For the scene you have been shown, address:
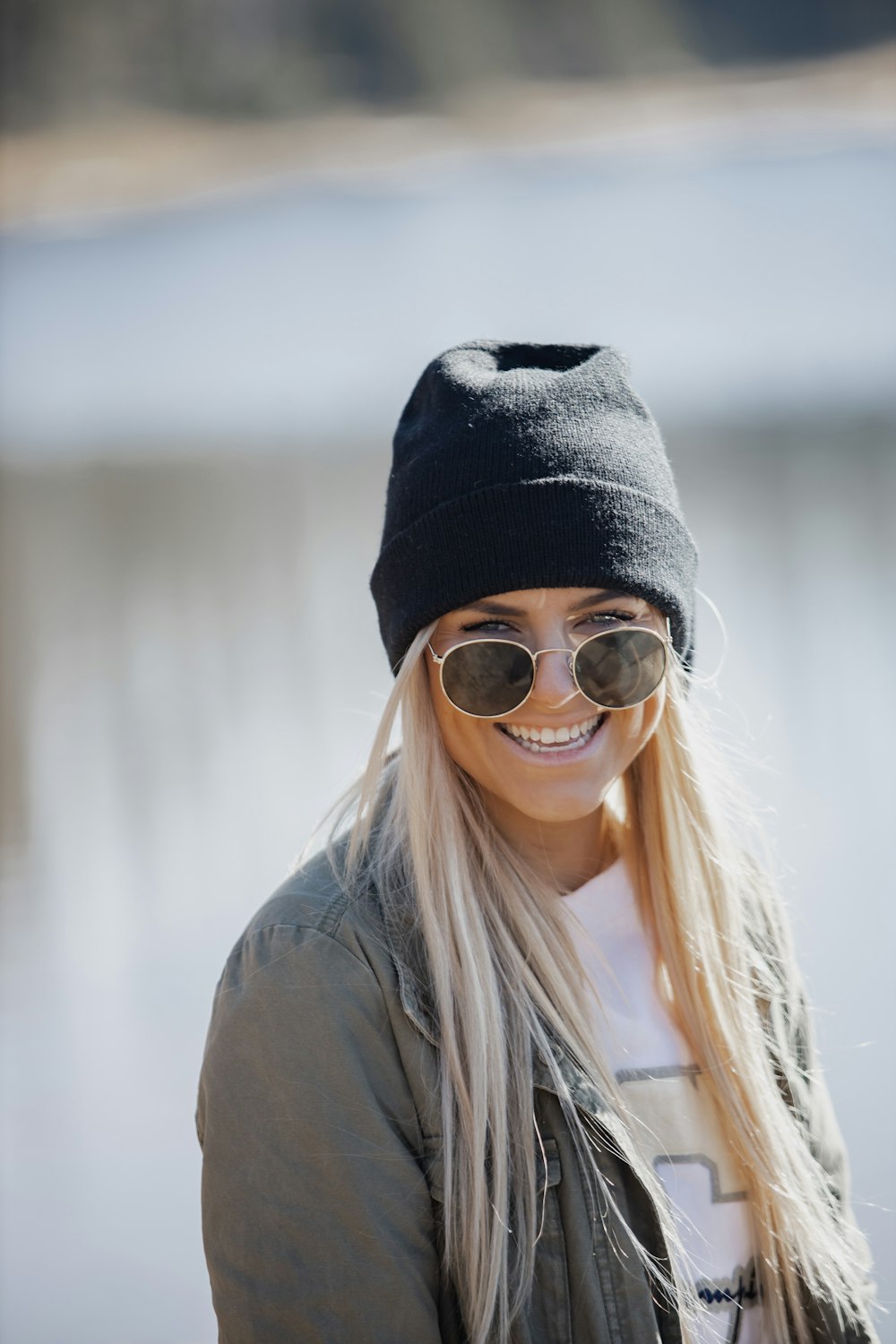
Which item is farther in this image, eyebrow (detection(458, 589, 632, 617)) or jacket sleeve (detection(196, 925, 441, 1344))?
eyebrow (detection(458, 589, 632, 617))

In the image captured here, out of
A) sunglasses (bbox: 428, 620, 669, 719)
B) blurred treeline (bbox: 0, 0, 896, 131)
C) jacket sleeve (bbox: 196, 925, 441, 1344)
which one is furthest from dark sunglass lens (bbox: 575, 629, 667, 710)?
blurred treeline (bbox: 0, 0, 896, 131)


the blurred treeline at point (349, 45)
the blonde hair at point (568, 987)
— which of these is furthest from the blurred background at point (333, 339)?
the blonde hair at point (568, 987)

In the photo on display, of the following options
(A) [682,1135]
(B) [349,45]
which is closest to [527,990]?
(A) [682,1135]

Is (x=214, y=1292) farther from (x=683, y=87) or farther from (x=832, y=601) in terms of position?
(x=683, y=87)

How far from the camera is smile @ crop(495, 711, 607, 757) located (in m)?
1.68

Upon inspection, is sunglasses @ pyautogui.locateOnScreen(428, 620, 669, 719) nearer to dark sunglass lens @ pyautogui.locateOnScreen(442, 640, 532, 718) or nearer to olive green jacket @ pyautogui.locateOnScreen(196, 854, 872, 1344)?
dark sunglass lens @ pyautogui.locateOnScreen(442, 640, 532, 718)

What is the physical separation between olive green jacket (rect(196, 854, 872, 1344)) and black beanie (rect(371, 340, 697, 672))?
0.41 m

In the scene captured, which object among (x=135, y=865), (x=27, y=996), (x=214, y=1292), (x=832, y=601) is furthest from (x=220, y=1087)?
(x=832, y=601)

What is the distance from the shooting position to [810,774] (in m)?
4.36

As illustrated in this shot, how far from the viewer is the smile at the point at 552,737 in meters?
1.68

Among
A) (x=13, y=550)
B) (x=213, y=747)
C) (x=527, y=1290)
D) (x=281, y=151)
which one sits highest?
(x=281, y=151)

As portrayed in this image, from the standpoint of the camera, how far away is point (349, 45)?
895cm

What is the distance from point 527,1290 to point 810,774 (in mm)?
3091

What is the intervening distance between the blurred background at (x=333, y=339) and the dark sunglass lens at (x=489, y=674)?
276cm
